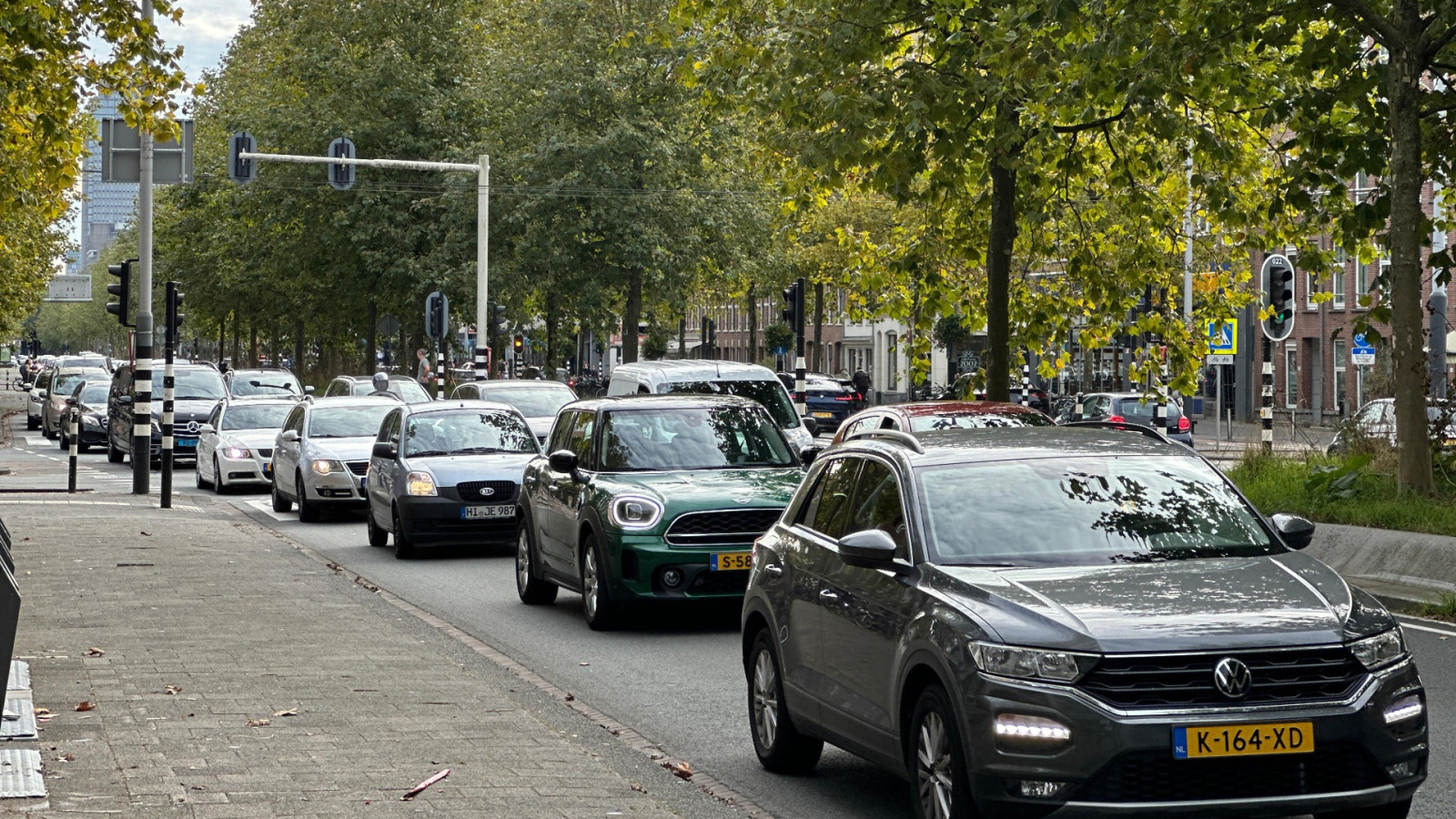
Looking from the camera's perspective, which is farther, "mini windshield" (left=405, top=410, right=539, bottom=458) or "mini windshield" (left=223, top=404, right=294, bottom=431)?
"mini windshield" (left=223, top=404, right=294, bottom=431)

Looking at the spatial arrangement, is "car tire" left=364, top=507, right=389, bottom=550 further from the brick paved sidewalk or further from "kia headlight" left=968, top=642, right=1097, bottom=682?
"kia headlight" left=968, top=642, right=1097, bottom=682

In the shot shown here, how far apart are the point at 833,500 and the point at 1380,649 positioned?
2.57 metres

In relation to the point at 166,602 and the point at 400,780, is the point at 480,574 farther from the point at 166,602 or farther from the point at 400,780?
the point at 400,780

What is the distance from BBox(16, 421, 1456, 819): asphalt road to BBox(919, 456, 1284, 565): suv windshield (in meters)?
1.22

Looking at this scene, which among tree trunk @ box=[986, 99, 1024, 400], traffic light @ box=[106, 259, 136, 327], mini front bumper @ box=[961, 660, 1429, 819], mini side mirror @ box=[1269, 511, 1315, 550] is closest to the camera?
mini front bumper @ box=[961, 660, 1429, 819]

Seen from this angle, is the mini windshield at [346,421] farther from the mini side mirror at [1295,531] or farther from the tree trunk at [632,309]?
the tree trunk at [632,309]

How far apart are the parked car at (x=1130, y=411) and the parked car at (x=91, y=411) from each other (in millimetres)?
21829

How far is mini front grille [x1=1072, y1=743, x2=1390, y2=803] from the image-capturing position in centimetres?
605

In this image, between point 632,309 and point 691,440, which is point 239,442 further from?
point 632,309

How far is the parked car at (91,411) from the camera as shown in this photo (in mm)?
45125

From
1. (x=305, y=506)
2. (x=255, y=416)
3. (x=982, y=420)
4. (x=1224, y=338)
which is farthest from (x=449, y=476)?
(x=1224, y=338)

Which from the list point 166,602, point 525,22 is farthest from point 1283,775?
point 525,22

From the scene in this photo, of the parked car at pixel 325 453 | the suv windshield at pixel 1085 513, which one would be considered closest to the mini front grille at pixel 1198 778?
the suv windshield at pixel 1085 513

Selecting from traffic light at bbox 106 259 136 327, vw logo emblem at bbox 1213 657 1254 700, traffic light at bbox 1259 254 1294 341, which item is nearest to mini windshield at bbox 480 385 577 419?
traffic light at bbox 106 259 136 327
